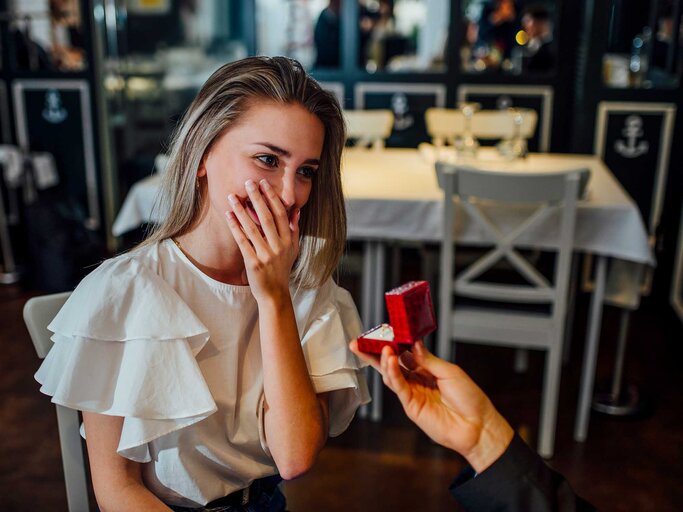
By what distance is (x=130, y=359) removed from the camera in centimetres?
98

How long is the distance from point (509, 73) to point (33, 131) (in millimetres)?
2872

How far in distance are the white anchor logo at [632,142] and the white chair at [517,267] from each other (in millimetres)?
1778

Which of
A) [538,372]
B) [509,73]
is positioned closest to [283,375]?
[538,372]

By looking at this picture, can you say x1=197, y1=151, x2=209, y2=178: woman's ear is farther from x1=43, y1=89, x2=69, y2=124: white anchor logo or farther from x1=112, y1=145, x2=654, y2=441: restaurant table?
x1=43, y1=89, x2=69, y2=124: white anchor logo

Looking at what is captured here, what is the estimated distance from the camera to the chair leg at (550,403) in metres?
2.39

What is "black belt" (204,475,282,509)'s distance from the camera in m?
1.13

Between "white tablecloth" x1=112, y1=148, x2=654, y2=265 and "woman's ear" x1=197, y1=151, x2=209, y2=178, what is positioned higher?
"woman's ear" x1=197, y1=151, x2=209, y2=178

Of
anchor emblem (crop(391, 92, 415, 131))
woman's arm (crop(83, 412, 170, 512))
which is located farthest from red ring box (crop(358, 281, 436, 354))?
anchor emblem (crop(391, 92, 415, 131))

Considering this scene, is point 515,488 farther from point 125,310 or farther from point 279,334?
point 125,310

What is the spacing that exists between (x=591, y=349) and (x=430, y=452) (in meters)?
0.63

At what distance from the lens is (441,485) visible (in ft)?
7.63

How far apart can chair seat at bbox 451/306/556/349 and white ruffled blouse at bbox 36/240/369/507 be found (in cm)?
127

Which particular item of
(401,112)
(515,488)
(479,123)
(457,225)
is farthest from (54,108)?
(515,488)

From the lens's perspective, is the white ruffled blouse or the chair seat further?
the chair seat
